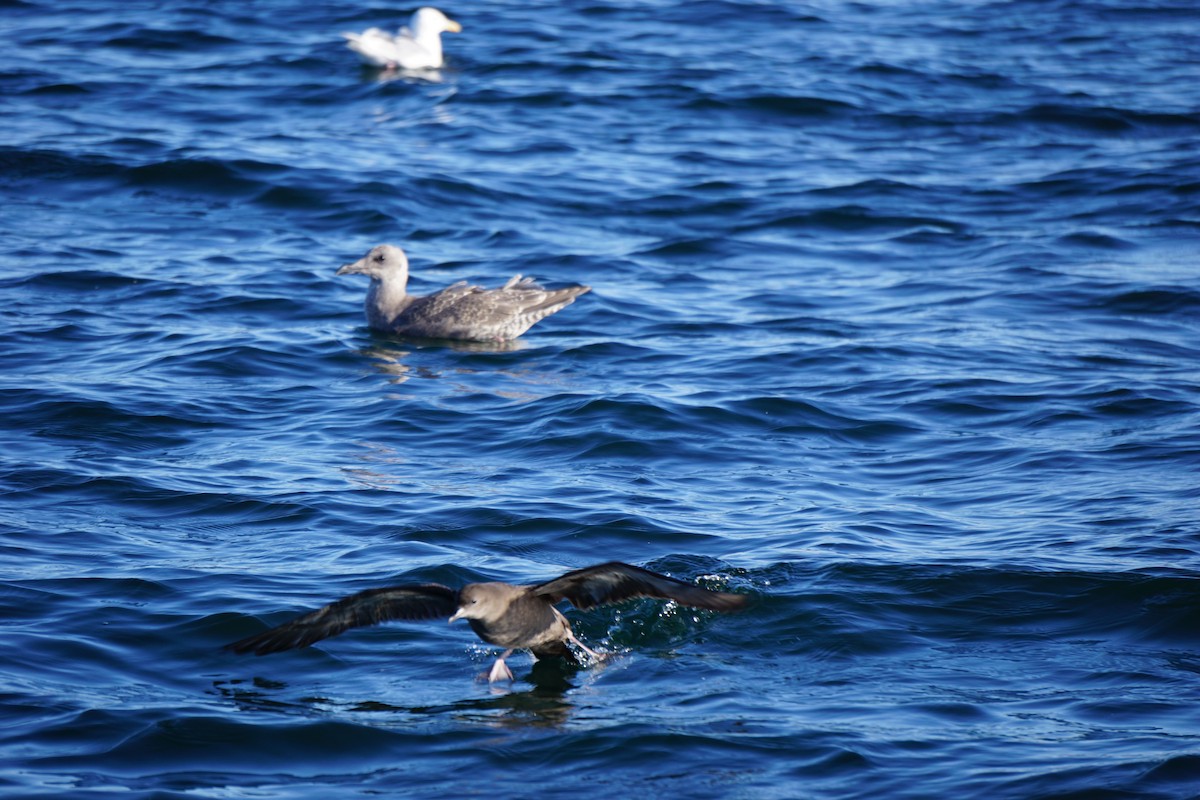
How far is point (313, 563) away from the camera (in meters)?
7.83

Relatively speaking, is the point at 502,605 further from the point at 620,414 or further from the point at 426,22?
the point at 426,22

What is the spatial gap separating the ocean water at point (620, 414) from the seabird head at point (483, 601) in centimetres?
45

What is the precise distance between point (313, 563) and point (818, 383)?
15.0 ft

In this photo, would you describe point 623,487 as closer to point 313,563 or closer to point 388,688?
point 313,563

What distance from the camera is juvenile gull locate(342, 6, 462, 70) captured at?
19.6 meters

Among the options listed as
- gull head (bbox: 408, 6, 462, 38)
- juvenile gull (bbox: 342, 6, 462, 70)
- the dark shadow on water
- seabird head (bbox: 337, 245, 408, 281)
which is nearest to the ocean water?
the dark shadow on water

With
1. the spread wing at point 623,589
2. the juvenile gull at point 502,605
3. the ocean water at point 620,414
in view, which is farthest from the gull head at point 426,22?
the spread wing at point 623,589

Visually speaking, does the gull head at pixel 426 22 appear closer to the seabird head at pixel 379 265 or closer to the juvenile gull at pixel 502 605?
the seabird head at pixel 379 265

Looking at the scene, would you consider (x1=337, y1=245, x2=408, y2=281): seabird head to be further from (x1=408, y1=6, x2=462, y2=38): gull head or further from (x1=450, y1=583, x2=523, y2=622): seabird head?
(x1=408, y1=6, x2=462, y2=38): gull head

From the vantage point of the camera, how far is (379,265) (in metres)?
12.4

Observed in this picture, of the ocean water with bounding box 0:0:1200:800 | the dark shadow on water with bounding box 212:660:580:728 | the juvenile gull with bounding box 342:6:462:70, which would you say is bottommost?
the dark shadow on water with bounding box 212:660:580:728

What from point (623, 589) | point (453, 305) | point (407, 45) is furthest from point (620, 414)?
point (407, 45)

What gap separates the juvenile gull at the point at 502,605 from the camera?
6332 millimetres

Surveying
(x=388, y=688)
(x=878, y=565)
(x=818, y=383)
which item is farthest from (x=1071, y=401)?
(x=388, y=688)
